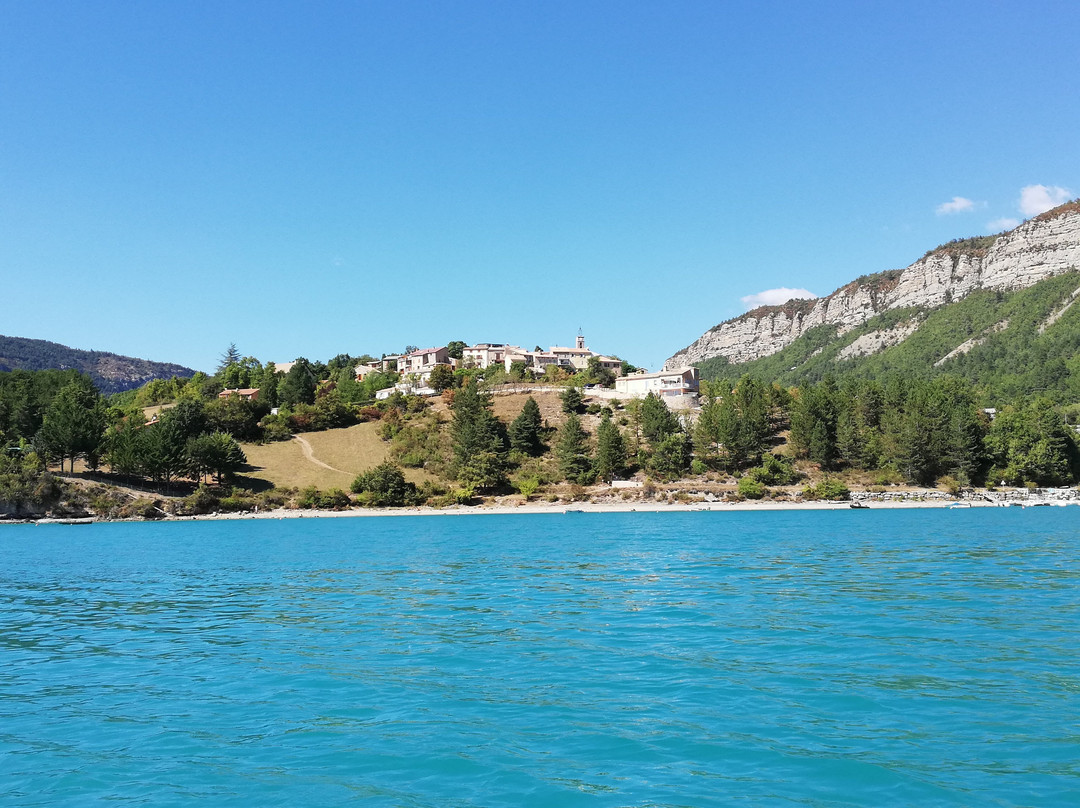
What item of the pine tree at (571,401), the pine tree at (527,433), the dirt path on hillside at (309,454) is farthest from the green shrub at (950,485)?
the dirt path on hillside at (309,454)

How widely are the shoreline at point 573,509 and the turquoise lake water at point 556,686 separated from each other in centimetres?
4663

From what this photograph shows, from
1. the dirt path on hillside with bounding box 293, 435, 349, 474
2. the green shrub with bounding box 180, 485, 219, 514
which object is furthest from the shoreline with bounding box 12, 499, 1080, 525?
the dirt path on hillside with bounding box 293, 435, 349, 474

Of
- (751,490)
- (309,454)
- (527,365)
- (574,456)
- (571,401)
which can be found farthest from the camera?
(527,365)

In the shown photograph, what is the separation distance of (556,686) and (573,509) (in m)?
67.5

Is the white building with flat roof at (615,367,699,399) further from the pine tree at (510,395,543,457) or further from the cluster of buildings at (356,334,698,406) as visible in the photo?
the pine tree at (510,395,543,457)

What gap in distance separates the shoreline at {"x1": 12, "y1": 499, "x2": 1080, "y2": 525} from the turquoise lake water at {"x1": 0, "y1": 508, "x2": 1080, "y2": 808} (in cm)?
4663

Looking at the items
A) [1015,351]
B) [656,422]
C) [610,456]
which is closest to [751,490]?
[610,456]

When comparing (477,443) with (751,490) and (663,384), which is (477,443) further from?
(663,384)

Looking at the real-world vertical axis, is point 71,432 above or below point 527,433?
below

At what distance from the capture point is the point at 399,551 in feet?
141

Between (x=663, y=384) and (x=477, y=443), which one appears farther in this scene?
(x=663, y=384)

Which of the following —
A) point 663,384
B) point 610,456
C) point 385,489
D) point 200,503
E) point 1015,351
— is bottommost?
point 200,503

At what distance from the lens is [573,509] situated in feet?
268

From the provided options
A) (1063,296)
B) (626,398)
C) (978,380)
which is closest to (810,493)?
(626,398)
